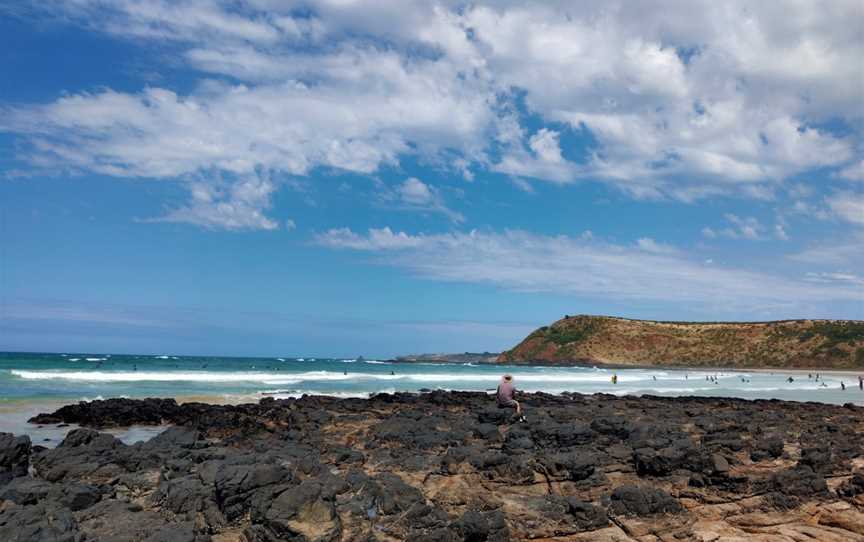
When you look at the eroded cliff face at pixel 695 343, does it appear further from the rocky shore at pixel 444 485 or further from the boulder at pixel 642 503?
the boulder at pixel 642 503

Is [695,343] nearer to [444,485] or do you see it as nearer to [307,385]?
[307,385]

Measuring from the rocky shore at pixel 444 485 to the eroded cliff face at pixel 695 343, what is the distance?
82160mm

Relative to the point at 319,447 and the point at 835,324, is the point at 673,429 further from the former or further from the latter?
the point at 835,324

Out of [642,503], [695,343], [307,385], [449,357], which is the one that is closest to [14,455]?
[642,503]

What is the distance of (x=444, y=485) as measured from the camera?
10820 mm

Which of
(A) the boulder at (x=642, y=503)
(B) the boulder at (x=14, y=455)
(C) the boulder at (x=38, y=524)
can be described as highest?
(B) the boulder at (x=14, y=455)

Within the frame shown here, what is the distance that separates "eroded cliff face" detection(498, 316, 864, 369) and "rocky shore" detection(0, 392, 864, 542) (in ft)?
270

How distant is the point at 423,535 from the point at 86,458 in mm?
7173

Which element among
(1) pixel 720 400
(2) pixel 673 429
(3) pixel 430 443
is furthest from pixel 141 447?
(1) pixel 720 400

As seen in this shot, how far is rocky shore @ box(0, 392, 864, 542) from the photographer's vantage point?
8.27 metres

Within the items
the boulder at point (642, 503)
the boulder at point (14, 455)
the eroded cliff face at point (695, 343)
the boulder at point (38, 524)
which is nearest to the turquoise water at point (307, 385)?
the boulder at point (14, 455)

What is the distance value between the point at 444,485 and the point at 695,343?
102 meters

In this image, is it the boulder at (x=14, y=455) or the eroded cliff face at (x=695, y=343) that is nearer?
the boulder at (x=14, y=455)

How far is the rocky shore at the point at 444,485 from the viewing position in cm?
827
